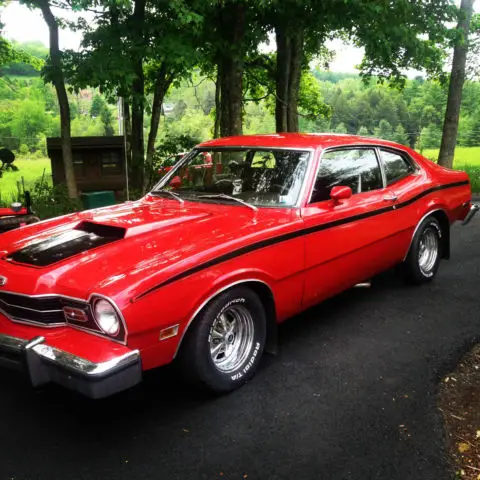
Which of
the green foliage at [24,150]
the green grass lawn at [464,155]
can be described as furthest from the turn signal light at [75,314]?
the green grass lawn at [464,155]

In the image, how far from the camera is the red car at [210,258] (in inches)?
101

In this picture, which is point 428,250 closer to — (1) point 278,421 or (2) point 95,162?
(1) point 278,421

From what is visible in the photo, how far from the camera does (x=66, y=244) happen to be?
3209mm

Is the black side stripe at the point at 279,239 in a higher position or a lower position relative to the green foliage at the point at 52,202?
higher

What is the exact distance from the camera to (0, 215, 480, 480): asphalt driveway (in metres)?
2.47

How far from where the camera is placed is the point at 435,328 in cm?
417

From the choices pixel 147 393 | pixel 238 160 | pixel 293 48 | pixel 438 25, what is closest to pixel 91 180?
pixel 293 48

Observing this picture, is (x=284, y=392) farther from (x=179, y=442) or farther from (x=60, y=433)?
(x=60, y=433)

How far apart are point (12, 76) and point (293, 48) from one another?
18320 millimetres

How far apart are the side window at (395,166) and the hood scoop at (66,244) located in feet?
8.96

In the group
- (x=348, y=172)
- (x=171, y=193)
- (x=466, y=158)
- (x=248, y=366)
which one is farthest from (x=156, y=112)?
(x=466, y=158)

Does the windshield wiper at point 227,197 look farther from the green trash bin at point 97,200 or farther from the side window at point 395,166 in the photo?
the green trash bin at point 97,200

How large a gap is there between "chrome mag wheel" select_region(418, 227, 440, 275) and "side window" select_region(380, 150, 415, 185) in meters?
0.70

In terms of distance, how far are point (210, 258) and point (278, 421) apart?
1040 millimetres
